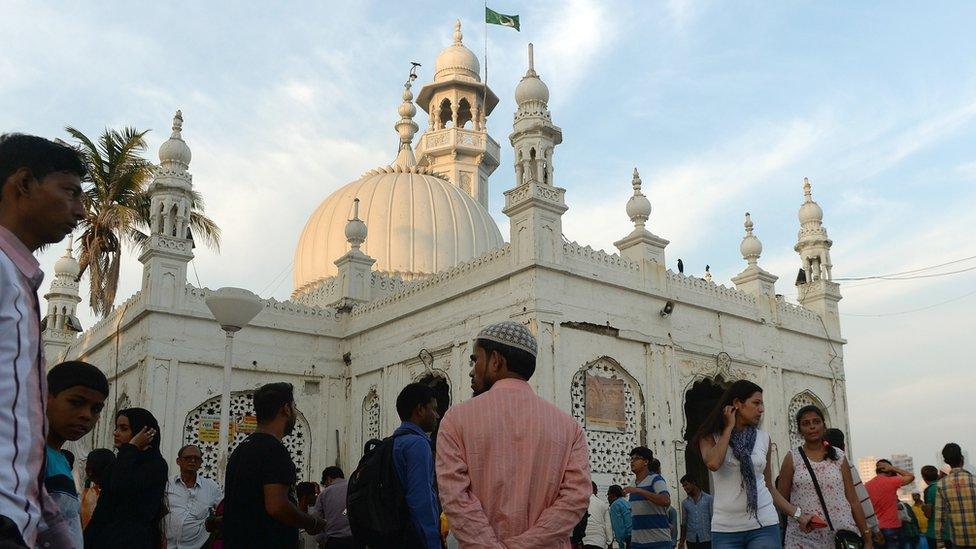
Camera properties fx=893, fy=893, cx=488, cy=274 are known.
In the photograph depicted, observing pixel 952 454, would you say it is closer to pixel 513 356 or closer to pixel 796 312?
pixel 513 356

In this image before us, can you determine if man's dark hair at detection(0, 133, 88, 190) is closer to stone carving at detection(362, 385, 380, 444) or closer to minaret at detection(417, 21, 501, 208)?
stone carving at detection(362, 385, 380, 444)

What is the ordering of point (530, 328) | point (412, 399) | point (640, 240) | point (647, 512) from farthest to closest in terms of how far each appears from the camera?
1. point (640, 240)
2. point (530, 328)
3. point (647, 512)
4. point (412, 399)

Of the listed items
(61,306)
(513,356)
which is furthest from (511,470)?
(61,306)

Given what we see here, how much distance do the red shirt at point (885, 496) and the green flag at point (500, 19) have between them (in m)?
17.1

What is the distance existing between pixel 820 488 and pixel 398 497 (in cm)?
296

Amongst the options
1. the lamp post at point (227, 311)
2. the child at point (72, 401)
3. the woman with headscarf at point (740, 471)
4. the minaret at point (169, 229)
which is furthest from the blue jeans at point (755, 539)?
the minaret at point (169, 229)

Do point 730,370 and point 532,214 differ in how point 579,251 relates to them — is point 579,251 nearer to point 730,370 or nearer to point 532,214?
point 532,214

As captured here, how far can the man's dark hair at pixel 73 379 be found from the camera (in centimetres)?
342

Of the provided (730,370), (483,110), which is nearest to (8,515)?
(730,370)

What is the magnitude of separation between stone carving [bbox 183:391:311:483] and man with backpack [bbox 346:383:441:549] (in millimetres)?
12592

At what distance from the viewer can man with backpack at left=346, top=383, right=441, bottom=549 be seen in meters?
4.38

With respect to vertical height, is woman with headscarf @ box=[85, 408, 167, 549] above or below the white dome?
below

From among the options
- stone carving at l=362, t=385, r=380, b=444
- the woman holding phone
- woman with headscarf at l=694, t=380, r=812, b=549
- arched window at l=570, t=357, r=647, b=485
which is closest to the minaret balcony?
stone carving at l=362, t=385, r=380, b=444

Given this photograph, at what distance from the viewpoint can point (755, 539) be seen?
5332 millimetres
